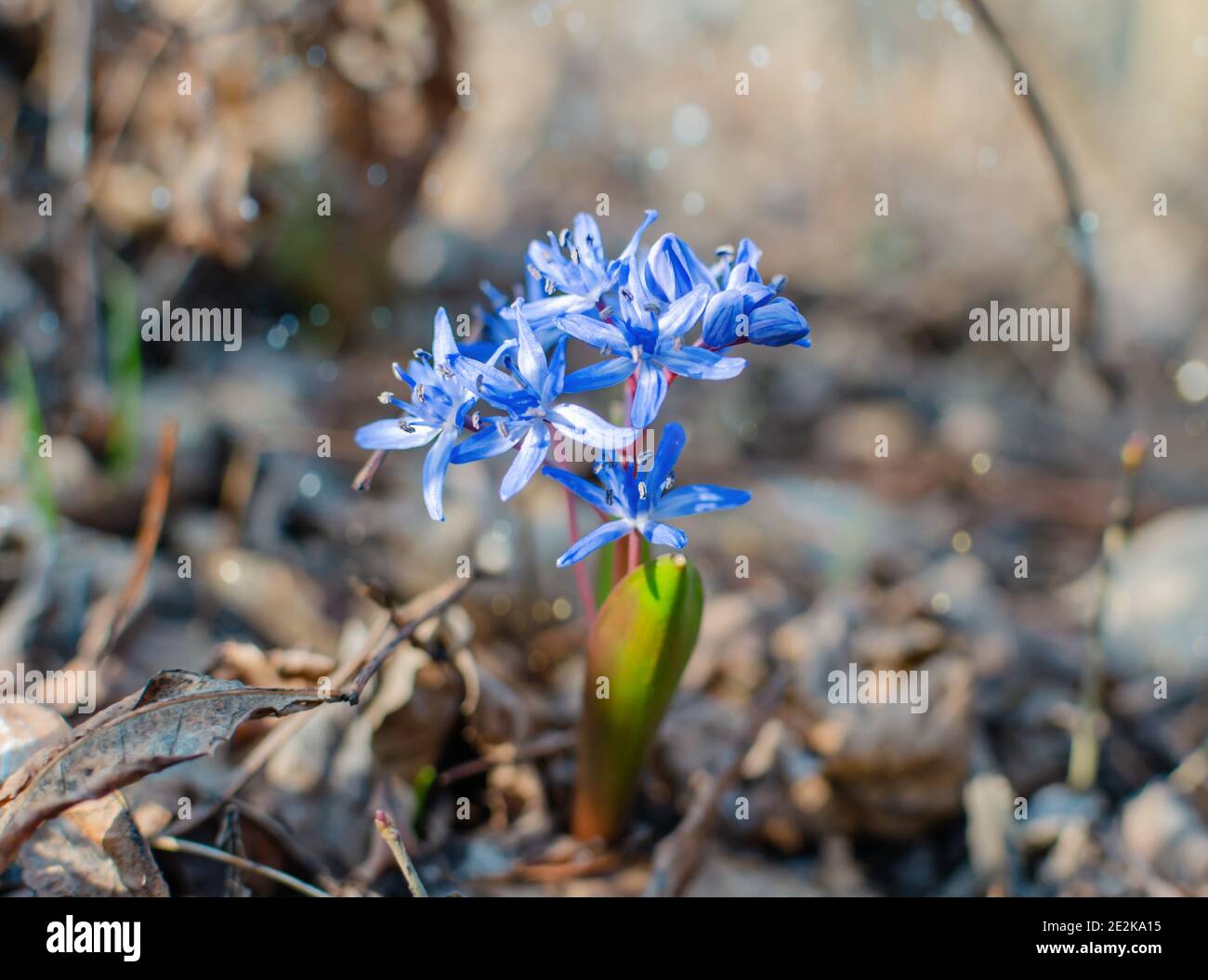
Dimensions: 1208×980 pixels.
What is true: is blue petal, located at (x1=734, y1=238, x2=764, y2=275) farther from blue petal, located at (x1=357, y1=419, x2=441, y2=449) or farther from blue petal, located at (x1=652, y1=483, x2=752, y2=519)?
blue petal, located at (x1=357, y1=419, x2=441, y2=449)

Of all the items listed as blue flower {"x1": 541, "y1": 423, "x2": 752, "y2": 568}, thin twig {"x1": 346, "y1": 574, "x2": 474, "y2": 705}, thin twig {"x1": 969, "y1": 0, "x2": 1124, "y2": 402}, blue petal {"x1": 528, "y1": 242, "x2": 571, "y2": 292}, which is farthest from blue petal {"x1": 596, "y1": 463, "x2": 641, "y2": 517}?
thin twig {"x1": 969, "y1": 0, "x2": 1124, "y2": 402}

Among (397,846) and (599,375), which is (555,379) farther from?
(397,846)

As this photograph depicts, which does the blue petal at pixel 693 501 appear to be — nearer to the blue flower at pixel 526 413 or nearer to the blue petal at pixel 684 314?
the blue flower at pixel 526 413

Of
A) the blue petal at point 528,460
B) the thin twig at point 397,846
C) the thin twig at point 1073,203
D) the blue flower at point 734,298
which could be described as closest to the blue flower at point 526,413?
the blue petal at point 528,460

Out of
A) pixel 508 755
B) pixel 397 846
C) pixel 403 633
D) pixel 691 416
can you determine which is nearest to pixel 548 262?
pixel 403 633

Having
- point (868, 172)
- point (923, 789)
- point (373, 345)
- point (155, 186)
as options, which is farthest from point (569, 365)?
point (923, 789)
